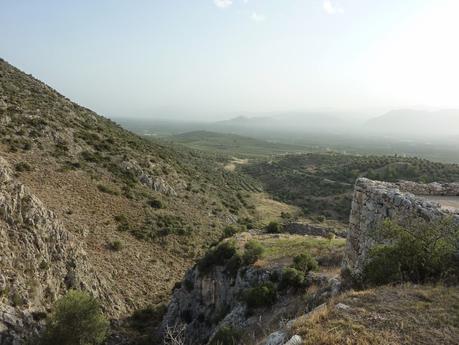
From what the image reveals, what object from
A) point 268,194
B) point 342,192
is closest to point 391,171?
point 342,192

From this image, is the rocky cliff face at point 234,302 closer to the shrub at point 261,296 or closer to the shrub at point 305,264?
the shrub at point 261,296

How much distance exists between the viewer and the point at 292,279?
52.1 feet

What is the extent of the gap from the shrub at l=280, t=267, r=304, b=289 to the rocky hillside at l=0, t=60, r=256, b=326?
38.3 ft

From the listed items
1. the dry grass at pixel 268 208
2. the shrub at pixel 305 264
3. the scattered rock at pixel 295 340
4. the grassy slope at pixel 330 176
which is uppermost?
the scattered rock at pixel 295 340

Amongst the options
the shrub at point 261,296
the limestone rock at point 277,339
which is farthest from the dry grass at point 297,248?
the limestone rock at point 277,339

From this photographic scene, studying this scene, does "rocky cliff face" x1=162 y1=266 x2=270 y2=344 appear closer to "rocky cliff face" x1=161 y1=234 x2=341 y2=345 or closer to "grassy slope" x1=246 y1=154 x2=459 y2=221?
"rocky cliff face" x1=161 y1=234 x2=341 y2=345

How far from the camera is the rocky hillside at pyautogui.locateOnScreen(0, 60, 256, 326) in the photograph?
20.0 m

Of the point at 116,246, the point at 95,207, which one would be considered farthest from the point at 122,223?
the point at 116,246

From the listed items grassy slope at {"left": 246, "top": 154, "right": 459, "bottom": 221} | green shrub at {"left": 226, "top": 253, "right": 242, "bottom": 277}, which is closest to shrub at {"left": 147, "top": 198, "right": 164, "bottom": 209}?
green shrub at {"left": 226, "top": 253, "right": 242, "bottom": 277}

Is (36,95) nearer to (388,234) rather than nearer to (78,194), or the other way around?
(78,194)

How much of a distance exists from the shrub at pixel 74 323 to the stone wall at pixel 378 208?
1189 cm

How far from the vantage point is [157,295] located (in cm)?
2617

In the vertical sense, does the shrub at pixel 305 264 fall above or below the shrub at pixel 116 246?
above

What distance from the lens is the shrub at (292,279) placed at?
15.8 m
